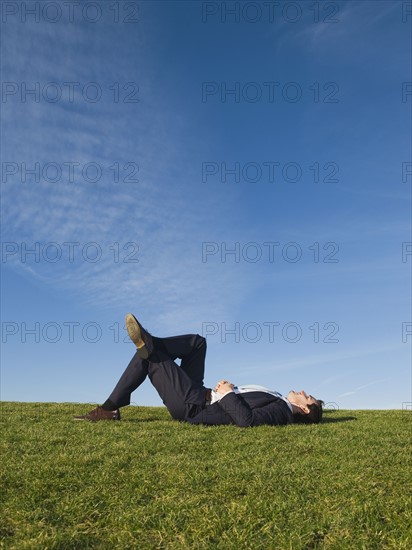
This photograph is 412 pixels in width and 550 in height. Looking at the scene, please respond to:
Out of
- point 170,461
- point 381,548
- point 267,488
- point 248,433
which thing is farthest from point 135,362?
point 381,548

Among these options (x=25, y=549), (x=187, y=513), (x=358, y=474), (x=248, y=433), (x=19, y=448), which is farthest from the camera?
(x=248, y=433)

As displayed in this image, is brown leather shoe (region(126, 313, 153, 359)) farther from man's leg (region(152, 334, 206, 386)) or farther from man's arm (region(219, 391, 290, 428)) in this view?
man's arm (region(219, 391, 290, 428))

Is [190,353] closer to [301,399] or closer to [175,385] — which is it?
[175,385]

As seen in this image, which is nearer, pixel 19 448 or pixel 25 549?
pixel 25 549

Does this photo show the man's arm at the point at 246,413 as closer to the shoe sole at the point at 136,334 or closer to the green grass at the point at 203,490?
the green grass at the point at 203,490

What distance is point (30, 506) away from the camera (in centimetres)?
478

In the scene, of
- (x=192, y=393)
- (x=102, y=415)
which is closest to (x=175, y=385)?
(x=192, y=393)

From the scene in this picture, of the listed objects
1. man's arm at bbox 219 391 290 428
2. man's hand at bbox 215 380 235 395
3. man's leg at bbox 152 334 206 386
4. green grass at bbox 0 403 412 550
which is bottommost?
green grass at bbox 0 403 412 550

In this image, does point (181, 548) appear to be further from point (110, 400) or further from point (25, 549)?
point (110, 400)

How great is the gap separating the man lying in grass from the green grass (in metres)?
0.97

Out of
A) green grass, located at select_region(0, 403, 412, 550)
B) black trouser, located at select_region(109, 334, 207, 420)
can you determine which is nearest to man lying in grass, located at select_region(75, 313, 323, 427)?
black trouser, located at select_region(109, 334, 207, 420)

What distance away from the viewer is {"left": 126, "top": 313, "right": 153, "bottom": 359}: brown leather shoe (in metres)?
9.02

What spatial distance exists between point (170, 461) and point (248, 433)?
253cm

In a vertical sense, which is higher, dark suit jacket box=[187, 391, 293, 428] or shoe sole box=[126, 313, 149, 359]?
shoe sole box=[126, 313, 149, 359]
